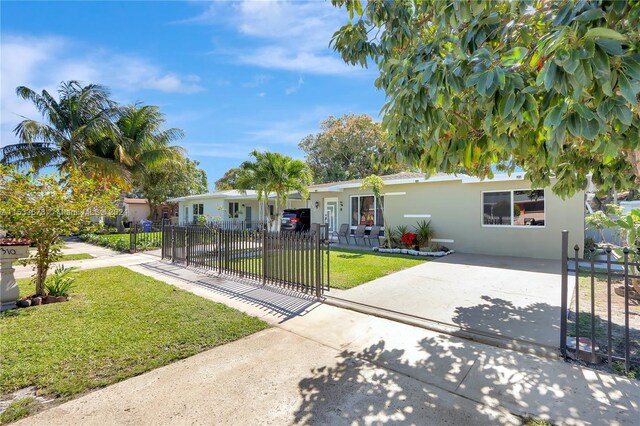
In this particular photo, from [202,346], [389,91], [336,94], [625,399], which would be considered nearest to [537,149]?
[389,91]

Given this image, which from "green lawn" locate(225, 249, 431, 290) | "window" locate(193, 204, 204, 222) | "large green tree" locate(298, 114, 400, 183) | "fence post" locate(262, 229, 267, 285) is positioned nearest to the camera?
"fence post" locate(262, 229, 267, 285)

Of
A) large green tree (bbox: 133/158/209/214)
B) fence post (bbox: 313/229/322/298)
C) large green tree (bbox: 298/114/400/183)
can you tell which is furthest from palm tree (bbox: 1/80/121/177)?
large green tree (bbox: 298/114/400/183)

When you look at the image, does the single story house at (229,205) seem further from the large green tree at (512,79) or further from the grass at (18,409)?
the grass at (18,409)

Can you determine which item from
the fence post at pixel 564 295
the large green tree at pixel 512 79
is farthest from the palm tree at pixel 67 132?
the fence post at pixel 564 295

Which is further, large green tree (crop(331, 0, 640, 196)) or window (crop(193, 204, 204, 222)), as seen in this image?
window (crop(193, 204, 204, 222))

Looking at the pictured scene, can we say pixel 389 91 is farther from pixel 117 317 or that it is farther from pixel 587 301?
pixel 587 301

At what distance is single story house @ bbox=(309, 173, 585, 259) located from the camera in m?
10.3

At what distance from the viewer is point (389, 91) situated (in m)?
2.91

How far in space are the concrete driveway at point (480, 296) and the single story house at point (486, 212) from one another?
1.68m

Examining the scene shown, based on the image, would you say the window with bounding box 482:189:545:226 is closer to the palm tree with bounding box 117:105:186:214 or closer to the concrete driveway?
the concrete driveway

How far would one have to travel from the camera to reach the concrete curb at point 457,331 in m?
3.76

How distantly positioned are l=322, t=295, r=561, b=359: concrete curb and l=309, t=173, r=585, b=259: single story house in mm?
5373

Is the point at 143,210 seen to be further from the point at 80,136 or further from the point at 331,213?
the point at 331,213

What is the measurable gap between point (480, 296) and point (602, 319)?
1.83 m
